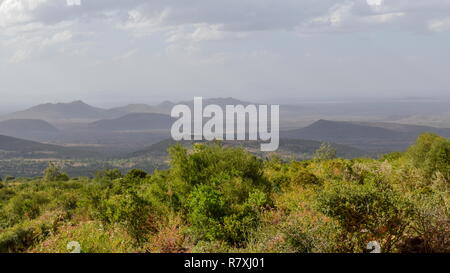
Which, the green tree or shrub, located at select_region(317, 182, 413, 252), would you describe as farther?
the green tree

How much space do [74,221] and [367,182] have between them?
8.87 m

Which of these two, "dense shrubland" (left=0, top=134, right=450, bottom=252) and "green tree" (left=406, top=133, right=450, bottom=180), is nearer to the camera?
"dense shrubland" (left=0, top=134, right=450, bottom=252)

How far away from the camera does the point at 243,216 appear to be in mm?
8008

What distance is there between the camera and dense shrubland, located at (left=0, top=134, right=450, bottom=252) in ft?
19.6

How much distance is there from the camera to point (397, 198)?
6047 millimetres

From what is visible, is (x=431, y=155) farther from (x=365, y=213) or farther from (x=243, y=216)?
(x=365, y=213)

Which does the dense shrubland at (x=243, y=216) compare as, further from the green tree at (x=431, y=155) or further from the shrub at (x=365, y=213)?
the green tree at (x=431, y=155)

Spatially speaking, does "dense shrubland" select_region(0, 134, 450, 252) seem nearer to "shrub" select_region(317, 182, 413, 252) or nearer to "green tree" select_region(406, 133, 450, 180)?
"shrub" select_region(317, 182, 413, 252)

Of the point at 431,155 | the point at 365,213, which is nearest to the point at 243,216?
the point at 365,213

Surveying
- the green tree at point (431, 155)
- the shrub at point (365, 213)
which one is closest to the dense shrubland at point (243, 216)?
the shrub at point (365, 213)

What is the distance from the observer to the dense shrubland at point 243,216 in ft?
19.6

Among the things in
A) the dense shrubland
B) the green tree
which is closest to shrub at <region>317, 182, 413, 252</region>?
the dense shrubland

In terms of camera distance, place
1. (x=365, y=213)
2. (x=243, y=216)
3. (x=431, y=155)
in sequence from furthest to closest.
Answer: (x=431, y=155) < (x=243, y=216) < (x=365, y=213)
